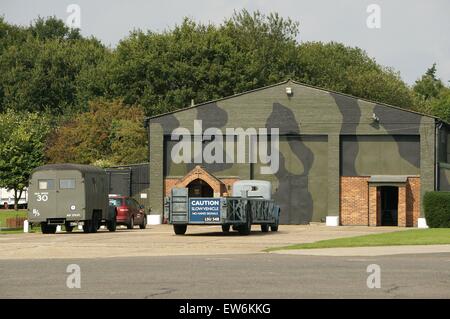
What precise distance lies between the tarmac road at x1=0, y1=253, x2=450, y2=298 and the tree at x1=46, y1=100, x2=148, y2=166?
5518cm

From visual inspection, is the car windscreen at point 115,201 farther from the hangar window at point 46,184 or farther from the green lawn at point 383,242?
the green lawn at point 383,242

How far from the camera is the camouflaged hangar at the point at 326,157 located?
61.0 meters

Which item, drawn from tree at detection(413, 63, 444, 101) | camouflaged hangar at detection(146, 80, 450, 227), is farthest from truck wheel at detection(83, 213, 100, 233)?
tree at detection(413, 63, 444, 101)

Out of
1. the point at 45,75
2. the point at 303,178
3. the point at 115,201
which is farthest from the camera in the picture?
the point at 45,75

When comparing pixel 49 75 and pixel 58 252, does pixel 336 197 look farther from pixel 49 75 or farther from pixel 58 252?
pixel 49 75

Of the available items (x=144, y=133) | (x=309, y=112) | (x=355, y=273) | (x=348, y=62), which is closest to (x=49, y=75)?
(x=144, y=133)

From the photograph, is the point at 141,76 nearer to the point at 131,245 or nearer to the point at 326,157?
the point at 326,157

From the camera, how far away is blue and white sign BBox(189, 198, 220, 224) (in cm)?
4078

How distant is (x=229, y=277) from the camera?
66.8ft

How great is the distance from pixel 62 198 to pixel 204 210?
314 inches

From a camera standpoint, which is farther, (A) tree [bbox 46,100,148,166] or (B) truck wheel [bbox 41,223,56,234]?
(A) tree [bbox 46,100,148,166]

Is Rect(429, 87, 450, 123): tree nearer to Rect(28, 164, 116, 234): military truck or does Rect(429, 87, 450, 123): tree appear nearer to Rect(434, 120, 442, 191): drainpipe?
Rect(434, 120, 442, 191): drainpipe

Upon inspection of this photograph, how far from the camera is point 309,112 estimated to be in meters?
62.7

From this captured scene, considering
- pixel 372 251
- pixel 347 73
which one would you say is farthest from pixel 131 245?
pixel 347 73
